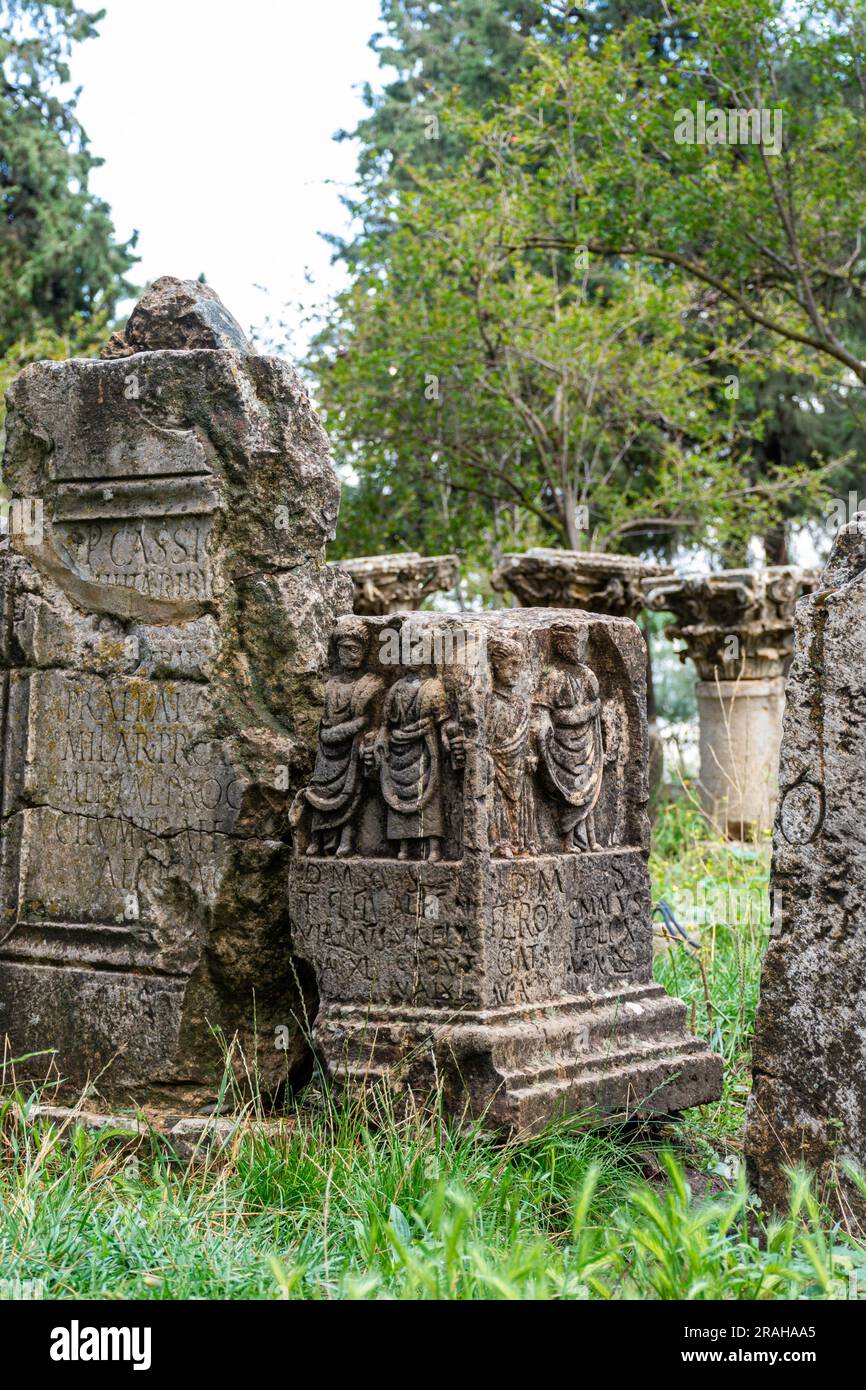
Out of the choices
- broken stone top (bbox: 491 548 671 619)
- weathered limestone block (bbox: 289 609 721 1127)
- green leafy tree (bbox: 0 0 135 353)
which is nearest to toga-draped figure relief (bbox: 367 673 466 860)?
weathered limestone block (bbox: 289 609 721 1127)

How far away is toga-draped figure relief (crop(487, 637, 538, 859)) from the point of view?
189 inches

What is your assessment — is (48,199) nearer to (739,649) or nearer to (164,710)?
(739,649)

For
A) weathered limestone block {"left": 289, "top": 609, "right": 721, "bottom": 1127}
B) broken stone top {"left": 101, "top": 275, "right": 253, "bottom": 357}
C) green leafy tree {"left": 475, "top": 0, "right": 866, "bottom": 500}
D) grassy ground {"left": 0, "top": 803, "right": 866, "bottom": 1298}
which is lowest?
grassy ground {"left": 0, "top": 803, "right": 866, "bottom": 1298}

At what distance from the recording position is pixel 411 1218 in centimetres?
399

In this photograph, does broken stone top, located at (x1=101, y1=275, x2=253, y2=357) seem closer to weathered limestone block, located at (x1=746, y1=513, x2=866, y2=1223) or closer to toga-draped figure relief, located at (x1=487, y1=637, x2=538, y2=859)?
toga-draped figure relief, located at (x1=487, y1=637, x2=538, y2=859)

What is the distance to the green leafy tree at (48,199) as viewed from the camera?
21.9m

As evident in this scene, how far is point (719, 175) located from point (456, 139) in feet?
22.0

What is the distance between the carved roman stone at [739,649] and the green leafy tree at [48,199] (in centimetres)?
1249

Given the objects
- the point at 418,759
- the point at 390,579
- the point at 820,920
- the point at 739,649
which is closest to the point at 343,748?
the point at 418,759

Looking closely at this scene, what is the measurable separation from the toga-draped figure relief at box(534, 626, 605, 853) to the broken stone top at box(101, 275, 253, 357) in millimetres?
1542

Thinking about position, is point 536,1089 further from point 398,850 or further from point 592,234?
point 592,234

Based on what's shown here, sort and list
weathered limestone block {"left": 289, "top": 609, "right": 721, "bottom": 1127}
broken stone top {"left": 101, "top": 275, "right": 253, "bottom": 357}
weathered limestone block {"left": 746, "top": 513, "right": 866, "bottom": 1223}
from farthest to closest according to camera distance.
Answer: broken stone top {"left": 101, "top": 275, "right": 253, "bottom": 357}
weathered limestone block {"left": 289, "top": 609, "right": 721, "bottom": 1127}
weathered limestone block {"left": 746, "top": 513, "right": 866, "bottom": 1223}

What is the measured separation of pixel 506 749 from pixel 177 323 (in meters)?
1.91

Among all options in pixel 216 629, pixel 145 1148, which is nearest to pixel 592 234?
pixel 216 629
